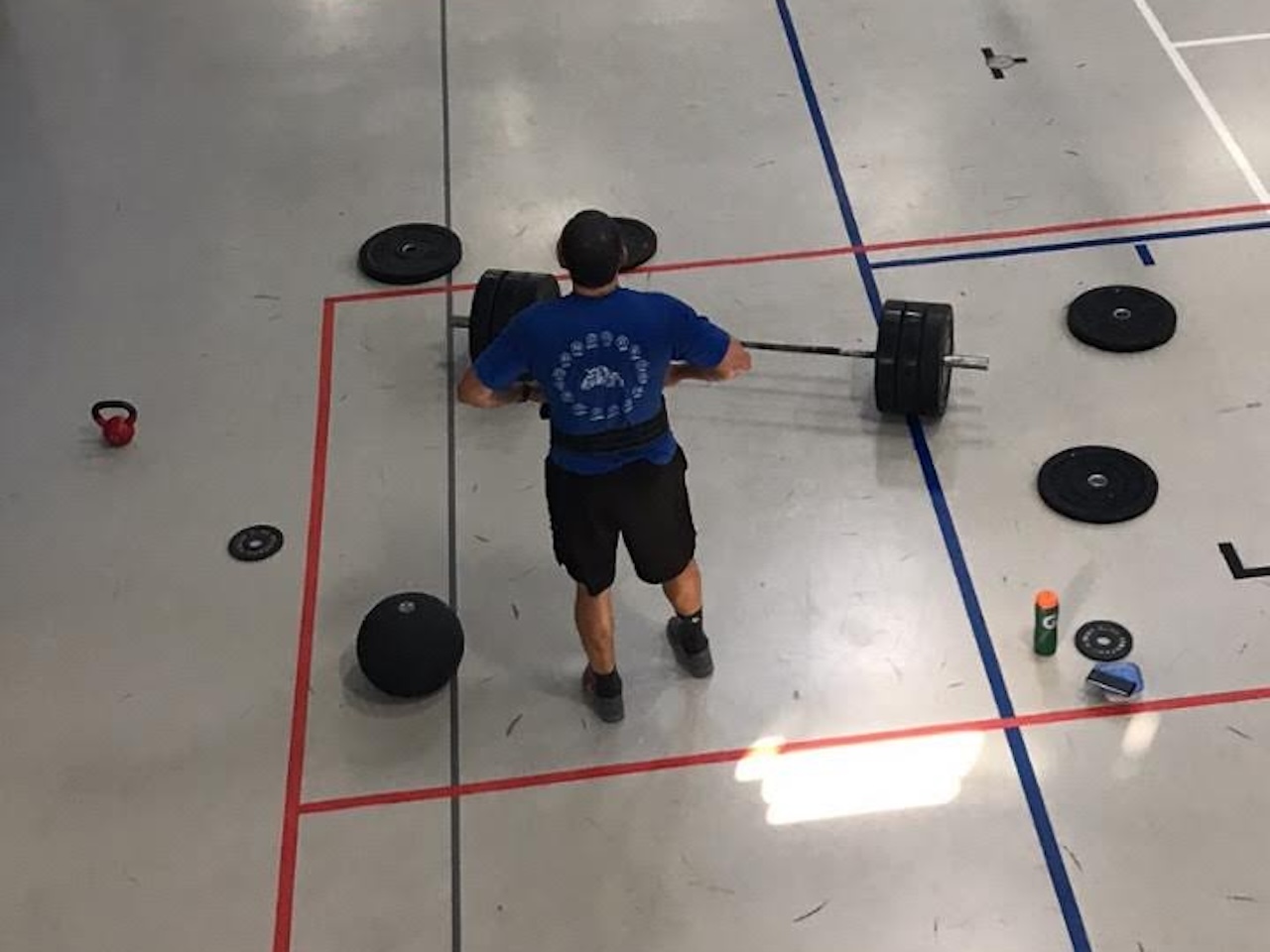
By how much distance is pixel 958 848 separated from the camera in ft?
14.6

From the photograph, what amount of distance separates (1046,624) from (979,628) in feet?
0.83

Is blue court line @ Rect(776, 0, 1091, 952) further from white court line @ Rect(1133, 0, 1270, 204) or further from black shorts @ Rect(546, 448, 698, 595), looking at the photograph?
white court line @ Rect(1133, 0, 1270, 204)

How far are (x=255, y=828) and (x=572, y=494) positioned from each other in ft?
4.29

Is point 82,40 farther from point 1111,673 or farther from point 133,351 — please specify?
point 1111,673

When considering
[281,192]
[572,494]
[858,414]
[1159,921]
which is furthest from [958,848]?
[281,192]

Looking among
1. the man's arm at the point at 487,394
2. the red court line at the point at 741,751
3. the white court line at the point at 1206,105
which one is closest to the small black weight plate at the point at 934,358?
the red court line at the point at 741,751

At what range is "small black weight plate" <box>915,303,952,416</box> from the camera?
5.38 metres

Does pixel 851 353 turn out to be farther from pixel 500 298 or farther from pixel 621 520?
pixel 621 520

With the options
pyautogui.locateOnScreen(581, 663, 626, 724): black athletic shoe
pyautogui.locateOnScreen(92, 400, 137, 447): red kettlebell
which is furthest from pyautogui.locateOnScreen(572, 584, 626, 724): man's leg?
pyautogui.locateOnScreen(92, 400, 137, 447): red kettlebell

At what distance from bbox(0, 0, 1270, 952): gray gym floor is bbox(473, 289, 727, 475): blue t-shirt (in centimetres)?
112

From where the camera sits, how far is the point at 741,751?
4715mm

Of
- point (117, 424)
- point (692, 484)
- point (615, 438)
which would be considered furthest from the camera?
point (117, 424)

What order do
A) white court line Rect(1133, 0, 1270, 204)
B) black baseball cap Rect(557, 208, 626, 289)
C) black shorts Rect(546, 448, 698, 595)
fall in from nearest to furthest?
black baseball cap Rect(557, 208, 626, 289) → black shorts Rect(546, 448, 698, 595) → white court line Rect(1133, 0, 1270, 204)

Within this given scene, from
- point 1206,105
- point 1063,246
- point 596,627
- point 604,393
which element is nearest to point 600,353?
point 604,393
